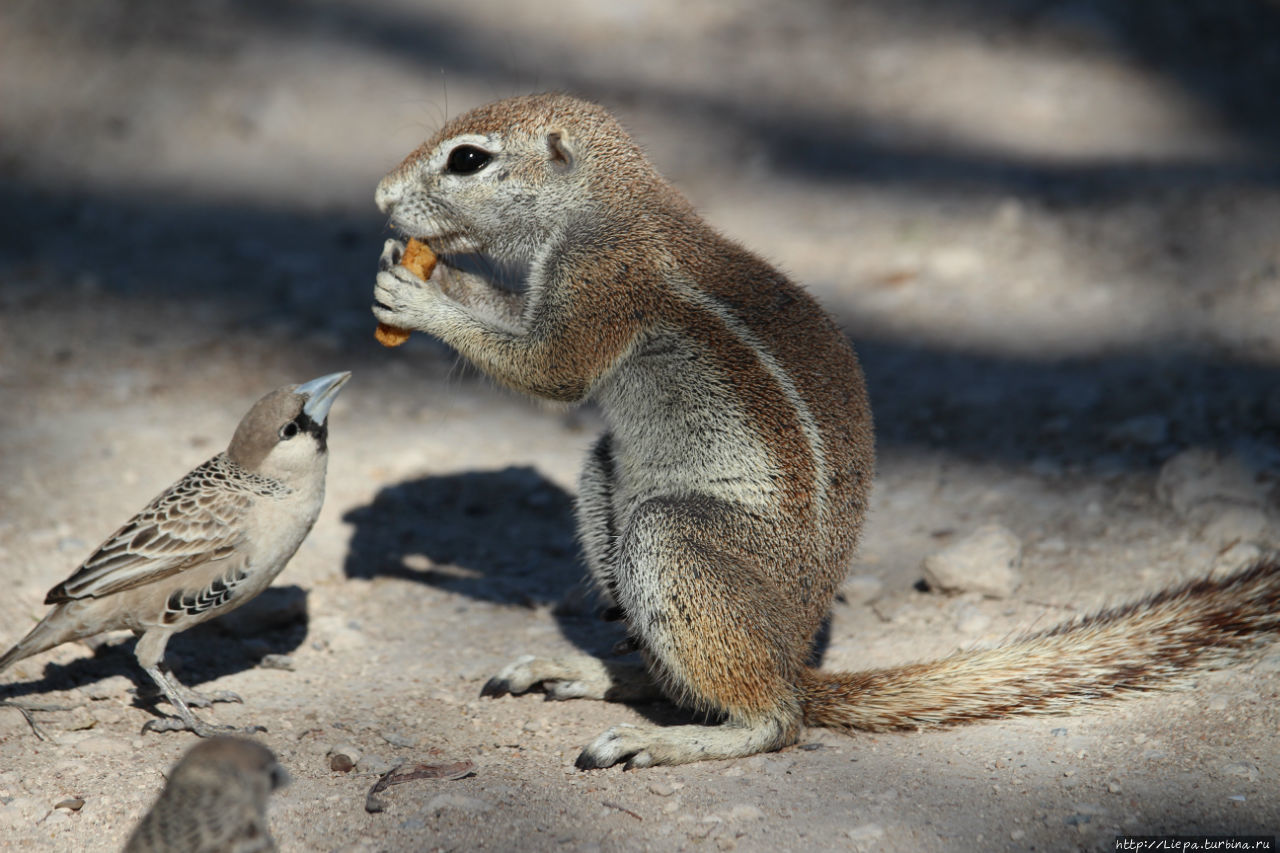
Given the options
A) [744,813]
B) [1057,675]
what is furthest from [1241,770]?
[744,813]

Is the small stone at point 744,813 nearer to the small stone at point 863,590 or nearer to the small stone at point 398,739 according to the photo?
the small stone at point 398,739

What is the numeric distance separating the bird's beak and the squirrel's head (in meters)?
0.73

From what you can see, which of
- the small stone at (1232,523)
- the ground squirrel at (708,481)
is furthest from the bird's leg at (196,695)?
the small stone at (1232,523)

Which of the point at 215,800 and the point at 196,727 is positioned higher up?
the point at 215,800

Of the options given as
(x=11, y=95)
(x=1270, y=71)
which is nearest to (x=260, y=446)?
(x=11, y=95)

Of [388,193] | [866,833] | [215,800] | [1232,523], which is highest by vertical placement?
[388,193]

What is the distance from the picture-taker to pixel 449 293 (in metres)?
4.17

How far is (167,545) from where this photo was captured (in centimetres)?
340

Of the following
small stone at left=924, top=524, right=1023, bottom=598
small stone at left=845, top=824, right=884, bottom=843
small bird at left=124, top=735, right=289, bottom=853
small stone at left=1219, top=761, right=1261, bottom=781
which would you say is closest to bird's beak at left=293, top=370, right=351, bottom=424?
small bird at left=124, top=735, right=289, bottom=853

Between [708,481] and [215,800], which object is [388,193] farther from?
[215,800]

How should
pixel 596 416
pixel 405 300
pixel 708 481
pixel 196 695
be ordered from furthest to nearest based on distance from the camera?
pixel 596 416
pixel 405 300
pixel 196 695
pixel 708 481

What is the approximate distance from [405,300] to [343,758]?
1509 millimetres

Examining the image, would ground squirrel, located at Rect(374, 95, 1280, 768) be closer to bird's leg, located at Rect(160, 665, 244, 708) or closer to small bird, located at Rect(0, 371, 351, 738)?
small bird, located at Rect(0, 371, 351, 738)

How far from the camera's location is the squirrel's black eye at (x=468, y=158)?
13.0ft
